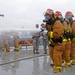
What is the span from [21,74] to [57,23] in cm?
167

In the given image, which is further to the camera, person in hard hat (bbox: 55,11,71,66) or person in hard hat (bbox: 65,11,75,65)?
person in hard hat (bbox: 65,11,75,65)

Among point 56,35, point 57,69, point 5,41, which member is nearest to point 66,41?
point 56,35

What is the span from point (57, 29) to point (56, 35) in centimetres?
18

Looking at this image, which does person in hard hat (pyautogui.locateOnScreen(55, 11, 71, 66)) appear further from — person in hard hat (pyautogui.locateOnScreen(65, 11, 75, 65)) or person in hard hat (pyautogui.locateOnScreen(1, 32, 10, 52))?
person in hard hat (pyautogui.locateOnScreen(1, 32, 10, 52))

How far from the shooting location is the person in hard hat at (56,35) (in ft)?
25.1

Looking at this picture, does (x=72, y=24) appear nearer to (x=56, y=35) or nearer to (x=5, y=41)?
(x=56, y=35)

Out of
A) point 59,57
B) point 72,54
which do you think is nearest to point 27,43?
point 72,54

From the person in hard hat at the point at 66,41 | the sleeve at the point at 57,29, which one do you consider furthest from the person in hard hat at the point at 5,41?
the sleeve at the point at 57,29

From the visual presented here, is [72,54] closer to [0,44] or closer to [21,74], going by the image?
[21,74]

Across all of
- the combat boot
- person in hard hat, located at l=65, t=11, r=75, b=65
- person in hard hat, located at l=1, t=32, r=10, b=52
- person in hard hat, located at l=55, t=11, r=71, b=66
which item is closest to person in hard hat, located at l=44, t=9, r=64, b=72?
the combat boot

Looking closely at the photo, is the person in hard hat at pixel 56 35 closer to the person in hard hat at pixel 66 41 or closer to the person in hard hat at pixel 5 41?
the person in hard hat at pixel 66 41

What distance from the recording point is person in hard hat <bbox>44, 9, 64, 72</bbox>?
25.1 ft

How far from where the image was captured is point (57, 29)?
763 cm

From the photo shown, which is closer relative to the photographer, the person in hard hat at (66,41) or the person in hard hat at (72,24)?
the person in hard hat at (66,41)
